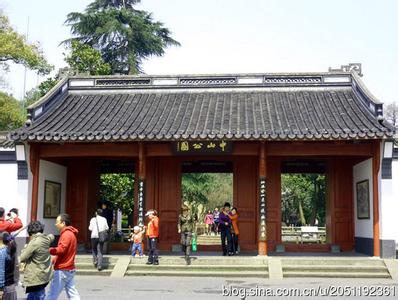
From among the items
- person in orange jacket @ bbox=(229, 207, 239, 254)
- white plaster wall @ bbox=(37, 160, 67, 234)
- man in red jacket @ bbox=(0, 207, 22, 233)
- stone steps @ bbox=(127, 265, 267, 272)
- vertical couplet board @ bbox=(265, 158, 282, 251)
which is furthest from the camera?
vertical couplet board @ bbox=(265, 158, 282, 251)

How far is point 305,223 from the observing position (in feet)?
116

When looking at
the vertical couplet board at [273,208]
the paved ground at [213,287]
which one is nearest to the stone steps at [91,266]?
the paved ground at [213,287]

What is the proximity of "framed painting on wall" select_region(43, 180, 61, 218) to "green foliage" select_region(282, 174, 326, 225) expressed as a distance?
16.4 metres

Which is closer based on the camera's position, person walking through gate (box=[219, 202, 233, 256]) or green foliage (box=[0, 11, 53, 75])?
person walking through gate (box=[219, 202, 233, 256])

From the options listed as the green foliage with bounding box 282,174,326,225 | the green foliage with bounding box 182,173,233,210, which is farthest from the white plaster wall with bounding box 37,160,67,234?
the green foliage with bounding box 282,174,326,225

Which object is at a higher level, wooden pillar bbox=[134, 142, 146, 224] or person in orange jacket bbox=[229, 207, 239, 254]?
wooden pillar bbox=[134, 142, 146, 224]

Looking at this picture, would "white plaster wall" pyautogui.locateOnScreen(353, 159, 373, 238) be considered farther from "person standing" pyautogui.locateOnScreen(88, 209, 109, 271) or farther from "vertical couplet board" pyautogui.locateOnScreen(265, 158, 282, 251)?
"person standing" pyautogui.locateOnScreen(88, 209, 109, 271)

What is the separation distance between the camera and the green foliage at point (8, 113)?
24259 mm

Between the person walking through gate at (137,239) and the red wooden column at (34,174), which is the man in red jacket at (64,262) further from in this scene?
the red wooden column at (34,174)

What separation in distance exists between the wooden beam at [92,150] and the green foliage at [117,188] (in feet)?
22.3

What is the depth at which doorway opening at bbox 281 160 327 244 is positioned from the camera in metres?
22.9

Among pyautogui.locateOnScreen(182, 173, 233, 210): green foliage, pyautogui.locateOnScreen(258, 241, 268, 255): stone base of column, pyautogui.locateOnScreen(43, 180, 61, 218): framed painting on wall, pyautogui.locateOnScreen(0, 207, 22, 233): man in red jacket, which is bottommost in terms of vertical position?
pyautogui.locateOnScreen(258, 241, 268, 255): stone base of column

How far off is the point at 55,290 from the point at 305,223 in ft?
98.5

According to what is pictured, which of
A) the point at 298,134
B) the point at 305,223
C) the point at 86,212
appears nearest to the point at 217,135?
the point at 298,134
